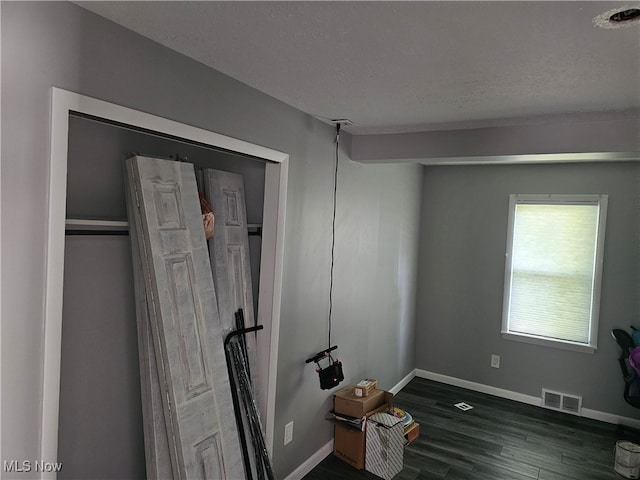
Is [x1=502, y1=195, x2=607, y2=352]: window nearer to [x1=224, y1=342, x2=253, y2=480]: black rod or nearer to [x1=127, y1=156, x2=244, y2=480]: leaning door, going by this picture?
[x1=224, y1=342, x2=253, y2=480]: black rod

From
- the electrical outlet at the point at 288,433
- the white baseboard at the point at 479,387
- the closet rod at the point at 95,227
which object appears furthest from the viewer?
the white baseboard at the point at 479,387

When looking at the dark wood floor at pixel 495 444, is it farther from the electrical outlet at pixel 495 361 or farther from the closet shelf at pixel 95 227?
the closet shelf at pixel 95 227

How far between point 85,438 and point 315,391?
5.22ft

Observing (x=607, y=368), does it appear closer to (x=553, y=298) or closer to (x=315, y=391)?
(x=553, y=298)

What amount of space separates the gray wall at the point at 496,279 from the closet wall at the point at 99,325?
3.47 metres

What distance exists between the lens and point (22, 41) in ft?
4.40

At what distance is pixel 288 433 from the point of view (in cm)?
285

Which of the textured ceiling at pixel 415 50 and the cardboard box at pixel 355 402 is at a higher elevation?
the textured ceiling at pixel 415 50

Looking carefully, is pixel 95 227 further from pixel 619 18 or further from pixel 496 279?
pixel 496 279

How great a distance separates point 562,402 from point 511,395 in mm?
453

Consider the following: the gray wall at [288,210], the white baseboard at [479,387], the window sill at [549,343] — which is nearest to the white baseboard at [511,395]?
the white baseboard at [479,387]

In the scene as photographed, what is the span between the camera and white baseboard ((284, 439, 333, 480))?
296cm

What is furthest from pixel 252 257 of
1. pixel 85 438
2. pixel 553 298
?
pixel 553 298

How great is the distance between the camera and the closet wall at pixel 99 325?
5.85 ft
